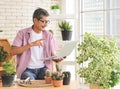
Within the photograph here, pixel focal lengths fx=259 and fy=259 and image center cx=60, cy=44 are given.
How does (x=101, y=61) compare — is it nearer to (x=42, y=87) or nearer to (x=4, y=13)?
(x=42, y=87)

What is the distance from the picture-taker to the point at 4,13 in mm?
4594

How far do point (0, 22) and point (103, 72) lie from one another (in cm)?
292

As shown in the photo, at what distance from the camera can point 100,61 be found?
2.08 metres

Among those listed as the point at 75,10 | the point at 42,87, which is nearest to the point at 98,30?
the point at 75,10

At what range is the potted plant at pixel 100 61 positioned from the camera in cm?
206

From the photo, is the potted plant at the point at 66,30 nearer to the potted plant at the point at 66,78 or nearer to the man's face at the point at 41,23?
the man's face at the point at 41,23

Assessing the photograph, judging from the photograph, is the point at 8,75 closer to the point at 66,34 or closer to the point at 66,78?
the point at 66,78

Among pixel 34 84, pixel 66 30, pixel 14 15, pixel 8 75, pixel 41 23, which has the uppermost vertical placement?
pixel 14 15

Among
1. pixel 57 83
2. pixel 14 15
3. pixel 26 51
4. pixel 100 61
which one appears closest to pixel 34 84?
pixel 57 83

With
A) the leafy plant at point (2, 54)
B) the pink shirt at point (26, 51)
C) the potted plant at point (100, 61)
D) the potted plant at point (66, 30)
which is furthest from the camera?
the potted plant at point (66, 30)

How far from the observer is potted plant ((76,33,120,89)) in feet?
6.76

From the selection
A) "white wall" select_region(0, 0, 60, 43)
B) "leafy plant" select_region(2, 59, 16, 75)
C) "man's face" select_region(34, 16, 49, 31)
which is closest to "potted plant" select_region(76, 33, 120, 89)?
"leafy plant" select_region(2, 59, 16, 75)

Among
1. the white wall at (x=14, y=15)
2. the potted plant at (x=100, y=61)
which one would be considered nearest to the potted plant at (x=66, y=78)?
the potted plant at (x=100, y=61)

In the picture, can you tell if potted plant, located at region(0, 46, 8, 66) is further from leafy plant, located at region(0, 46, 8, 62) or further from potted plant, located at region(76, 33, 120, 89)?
potted plant, located at region(76, 33, 120, 89)
